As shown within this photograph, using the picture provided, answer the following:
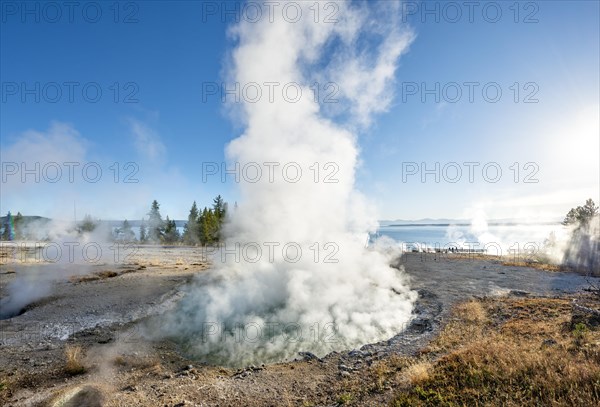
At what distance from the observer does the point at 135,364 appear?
32.6 ft

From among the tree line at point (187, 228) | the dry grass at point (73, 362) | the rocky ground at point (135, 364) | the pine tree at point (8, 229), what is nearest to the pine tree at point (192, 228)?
the tree line at point (187, 228)

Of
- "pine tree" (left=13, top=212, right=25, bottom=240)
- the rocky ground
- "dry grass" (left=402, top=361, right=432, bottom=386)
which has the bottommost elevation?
the rocky ground

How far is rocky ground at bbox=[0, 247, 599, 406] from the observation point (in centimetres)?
757

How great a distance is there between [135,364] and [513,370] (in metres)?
11.7

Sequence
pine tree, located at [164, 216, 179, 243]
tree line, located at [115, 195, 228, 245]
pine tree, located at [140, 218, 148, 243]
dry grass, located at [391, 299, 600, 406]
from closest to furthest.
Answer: dry grass, located at [391, 299, 600, 406]
tree line, located at [115, 195, 228, 245]
pine tree, located at [164, 216, 179, 243]
pine tree, located at [140, 218, 148, 243]

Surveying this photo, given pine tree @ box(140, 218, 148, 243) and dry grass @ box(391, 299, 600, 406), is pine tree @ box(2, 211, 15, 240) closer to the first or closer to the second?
pine tree @ box(140, 218, 148, 243)

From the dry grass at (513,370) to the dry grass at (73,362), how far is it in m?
9.91

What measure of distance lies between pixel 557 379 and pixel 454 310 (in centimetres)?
995

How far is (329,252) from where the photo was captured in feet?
62.3

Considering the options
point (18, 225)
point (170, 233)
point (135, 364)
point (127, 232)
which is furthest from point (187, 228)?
point (135, 364)

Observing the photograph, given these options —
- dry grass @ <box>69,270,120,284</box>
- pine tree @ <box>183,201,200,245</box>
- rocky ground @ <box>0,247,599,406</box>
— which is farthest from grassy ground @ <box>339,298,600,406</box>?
pine tree @ <box>183,201,200,245</box>

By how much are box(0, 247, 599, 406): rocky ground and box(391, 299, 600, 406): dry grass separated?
1.10m

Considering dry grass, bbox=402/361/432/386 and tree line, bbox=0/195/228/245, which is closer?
dry grass, bbox=402/361/432/386

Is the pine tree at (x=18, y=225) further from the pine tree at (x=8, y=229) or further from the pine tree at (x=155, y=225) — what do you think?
the pine tree at (x=155, y=225)
